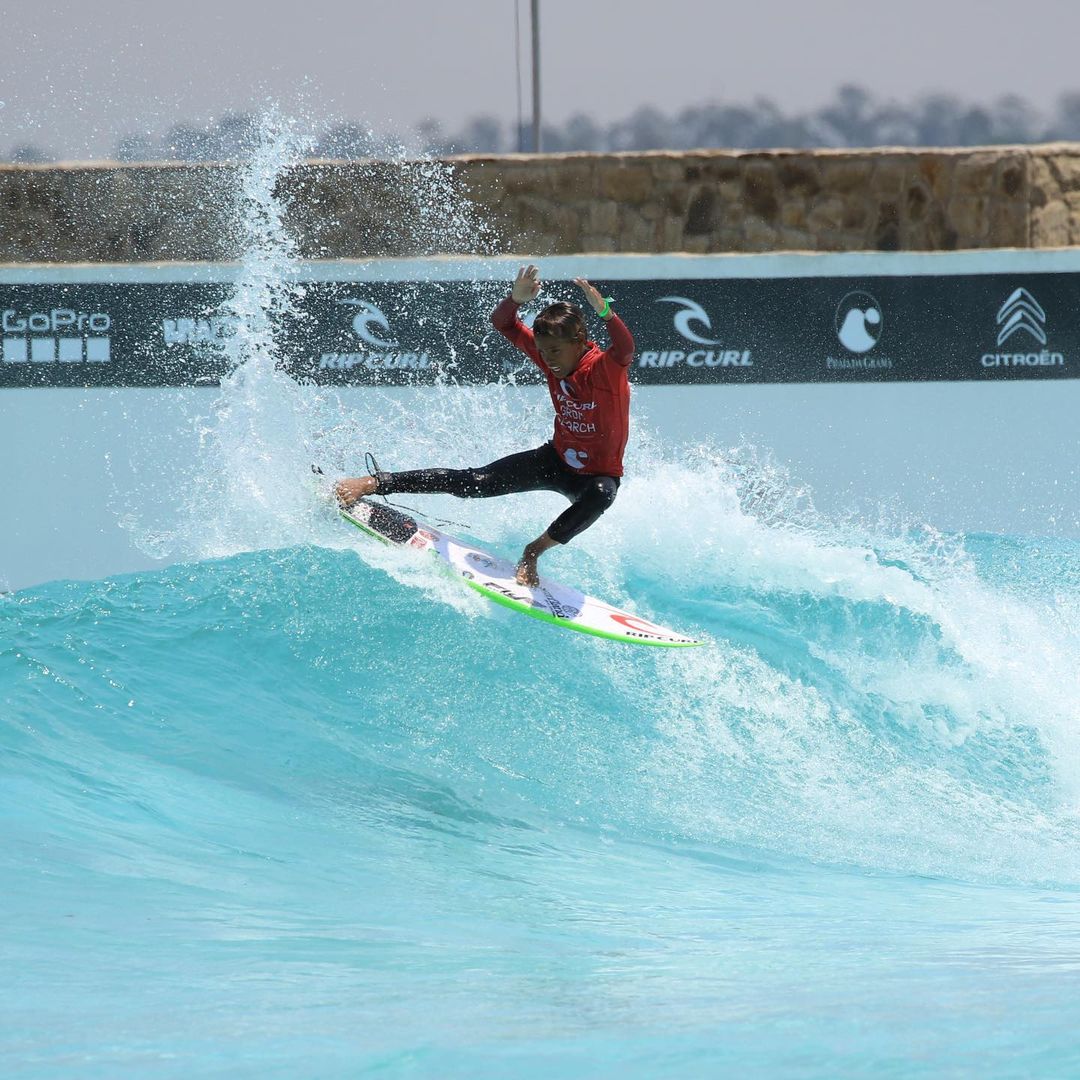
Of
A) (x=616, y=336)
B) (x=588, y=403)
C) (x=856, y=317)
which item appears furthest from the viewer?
(x=856, y=317)

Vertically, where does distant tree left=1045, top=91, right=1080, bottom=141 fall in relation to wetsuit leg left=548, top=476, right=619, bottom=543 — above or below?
above

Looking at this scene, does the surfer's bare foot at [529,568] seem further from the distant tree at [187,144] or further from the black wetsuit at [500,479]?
the distant tree at [187,144]

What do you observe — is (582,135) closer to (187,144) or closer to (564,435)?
(187,144)

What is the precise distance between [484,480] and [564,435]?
1.69 feet

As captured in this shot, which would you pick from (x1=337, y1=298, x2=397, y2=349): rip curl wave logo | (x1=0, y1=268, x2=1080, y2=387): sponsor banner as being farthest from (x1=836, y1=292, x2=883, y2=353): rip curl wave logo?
(x1=337, y1=298, x2=397, y2=349): rip curl wave logo

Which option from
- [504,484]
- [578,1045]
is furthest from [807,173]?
[578,1045]

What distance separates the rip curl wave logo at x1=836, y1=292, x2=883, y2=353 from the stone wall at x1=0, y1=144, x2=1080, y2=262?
71 centimetres

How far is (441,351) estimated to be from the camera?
35.5ft

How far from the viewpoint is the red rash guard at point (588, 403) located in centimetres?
600

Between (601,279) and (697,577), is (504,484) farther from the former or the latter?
(601,279)

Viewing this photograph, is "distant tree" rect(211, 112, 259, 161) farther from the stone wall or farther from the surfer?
the surfer

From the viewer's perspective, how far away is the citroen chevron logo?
11.0 metres

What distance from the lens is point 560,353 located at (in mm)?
5906

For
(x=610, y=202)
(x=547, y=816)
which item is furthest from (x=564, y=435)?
(x=610, y=202)
